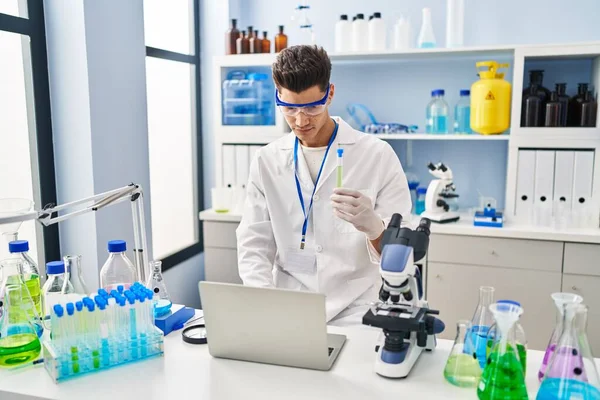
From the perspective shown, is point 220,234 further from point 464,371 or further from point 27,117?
point 464,371

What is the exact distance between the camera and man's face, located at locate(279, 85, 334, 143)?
5.56 feet

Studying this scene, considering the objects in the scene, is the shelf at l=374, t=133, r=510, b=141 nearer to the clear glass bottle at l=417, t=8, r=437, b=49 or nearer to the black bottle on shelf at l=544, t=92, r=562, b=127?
the black bottle on shelf at l=544, t=92, r=562, b=127

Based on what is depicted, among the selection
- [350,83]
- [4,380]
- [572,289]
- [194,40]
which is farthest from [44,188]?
[572,289]

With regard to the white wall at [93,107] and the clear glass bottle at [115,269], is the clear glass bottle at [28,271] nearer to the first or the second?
the clear glass bottle at [115,269]

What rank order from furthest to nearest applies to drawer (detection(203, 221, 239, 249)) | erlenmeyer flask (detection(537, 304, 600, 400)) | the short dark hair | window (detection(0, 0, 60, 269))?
drawer (detection(203, 221, 239, 249))
window (detection(0, 0, 60, 269))
the short dark hair
erlenmeyer flask (detection(537, 304, 600, 400))

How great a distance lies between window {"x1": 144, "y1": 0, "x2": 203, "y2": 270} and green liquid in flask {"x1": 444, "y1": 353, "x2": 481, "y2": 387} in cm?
226

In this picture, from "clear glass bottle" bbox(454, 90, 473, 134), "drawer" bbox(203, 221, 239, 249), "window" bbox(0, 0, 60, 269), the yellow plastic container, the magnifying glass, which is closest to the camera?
the magnifying glass

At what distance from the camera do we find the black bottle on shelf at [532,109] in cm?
277

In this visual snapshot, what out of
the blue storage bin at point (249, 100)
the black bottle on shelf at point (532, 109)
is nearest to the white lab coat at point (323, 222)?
the black bottle on shelf at point (532, 109)

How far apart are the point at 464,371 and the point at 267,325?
0.45 meters

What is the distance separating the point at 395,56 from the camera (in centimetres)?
308

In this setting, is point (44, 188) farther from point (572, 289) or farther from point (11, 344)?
point (572, 289)

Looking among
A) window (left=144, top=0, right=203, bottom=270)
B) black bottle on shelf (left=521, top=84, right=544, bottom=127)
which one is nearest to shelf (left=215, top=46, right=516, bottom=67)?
black bottle on shelf (left=521, top=84, right=544, bottom=127)

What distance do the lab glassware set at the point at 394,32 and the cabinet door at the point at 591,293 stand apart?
137 cm
